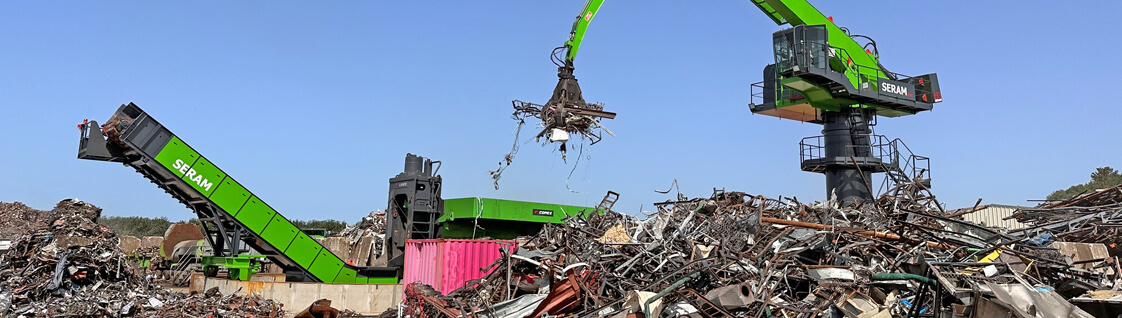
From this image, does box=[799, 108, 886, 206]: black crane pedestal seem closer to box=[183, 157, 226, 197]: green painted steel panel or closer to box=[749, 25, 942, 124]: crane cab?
box=[749, 25, 942, 124]: crane cab

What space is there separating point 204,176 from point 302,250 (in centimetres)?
243

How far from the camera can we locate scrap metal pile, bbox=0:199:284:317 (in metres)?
11.2

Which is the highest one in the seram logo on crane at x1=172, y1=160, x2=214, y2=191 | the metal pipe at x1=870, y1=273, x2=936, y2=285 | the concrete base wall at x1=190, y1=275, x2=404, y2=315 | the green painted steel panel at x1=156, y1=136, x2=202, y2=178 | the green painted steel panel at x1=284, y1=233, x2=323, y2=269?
the green painted steel panel at x1=156, y1=136, x2=202, y2=178

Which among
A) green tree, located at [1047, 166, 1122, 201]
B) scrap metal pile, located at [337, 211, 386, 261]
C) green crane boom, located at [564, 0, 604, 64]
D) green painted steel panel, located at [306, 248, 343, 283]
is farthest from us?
green tree, located at [1047, 166, 1122, 201]

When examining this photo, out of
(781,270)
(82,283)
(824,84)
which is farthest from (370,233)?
(781,270)

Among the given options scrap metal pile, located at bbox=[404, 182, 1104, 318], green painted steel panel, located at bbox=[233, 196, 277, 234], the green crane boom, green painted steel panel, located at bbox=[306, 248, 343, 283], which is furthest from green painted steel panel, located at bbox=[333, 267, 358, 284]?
the green crane boom

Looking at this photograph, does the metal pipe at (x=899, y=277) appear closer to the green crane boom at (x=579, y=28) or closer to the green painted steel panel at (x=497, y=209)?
the green crane boom at (x=579, y=28)

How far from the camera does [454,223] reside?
16734 mm

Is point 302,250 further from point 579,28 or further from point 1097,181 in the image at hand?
point 1097,181

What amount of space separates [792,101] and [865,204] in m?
8.47

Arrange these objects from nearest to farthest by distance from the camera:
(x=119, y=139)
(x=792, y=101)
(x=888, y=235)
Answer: (x=888, y=235), (x=119, y=139), (x=792, y=101)

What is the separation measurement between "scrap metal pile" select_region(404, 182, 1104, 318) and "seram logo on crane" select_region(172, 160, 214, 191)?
20.5 ft

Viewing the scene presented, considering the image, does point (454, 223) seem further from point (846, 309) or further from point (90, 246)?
point (846, 309)

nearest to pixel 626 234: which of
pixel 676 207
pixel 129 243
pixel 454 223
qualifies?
pixel 676 207
